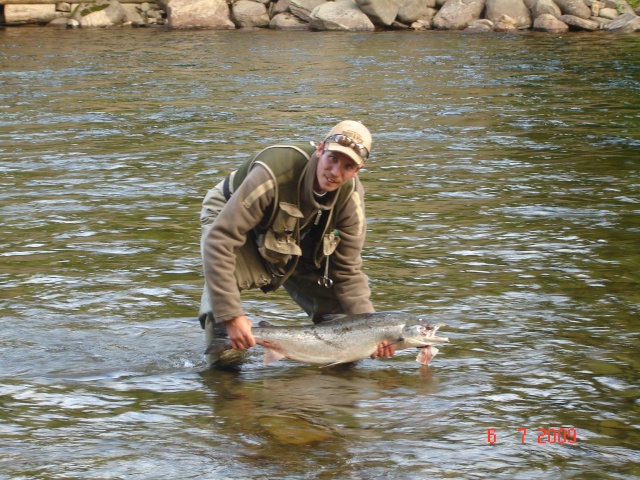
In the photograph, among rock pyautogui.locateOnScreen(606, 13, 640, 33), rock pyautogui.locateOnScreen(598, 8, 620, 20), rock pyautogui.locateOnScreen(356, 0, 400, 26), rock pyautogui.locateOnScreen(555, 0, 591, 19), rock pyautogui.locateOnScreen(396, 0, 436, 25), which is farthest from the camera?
rock pyautogui.locateOnScreen(396, 0, 436, 25)

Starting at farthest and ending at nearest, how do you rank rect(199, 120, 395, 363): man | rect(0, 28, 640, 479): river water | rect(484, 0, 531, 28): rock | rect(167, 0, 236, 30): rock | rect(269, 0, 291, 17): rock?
rect(269, 0, 291, 17): rock < rect(167, 0, 236, 30): rock < rect(484, 0, 531, 28): rock < rect(199, 120, 395, 363): man < rect(0, 28, 640, 479): river water

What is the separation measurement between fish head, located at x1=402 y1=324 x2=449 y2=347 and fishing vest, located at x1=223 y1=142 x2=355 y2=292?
1.80 ft

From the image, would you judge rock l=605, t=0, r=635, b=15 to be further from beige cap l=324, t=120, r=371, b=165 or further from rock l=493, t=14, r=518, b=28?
beige cap l=324, t=120, r=371, b=165

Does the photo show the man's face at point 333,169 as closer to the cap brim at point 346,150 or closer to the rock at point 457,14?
the cap brim at point 346,150

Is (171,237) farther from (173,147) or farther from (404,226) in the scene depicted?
(173,147)

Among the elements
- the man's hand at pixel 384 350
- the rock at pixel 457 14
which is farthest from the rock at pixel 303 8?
the man's hand at pixel 384 350

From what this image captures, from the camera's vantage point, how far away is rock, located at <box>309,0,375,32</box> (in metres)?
28.1

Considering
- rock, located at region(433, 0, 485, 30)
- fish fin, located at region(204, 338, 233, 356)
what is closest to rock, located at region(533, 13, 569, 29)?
rock, located at region(433, 0, 485, 30)

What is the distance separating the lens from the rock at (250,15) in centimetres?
2958

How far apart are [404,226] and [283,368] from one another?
10.9 feet

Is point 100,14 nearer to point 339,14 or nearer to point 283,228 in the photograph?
point 339,14

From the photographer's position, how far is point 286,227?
5.03 metres

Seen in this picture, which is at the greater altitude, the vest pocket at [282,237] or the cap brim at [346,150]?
the cap brim at [346,150]
